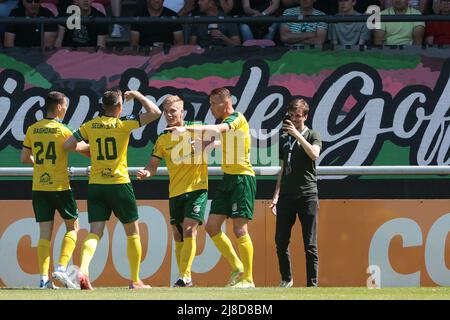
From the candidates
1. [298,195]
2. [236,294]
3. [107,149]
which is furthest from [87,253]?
[298,195]

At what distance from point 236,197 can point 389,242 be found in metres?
2.40

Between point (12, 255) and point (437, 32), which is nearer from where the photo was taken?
point (12, 255)

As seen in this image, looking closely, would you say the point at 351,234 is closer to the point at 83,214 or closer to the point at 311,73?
the point at 311,73

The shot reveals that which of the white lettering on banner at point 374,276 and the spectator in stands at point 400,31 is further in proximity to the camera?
the spectator in stands at point 400,31

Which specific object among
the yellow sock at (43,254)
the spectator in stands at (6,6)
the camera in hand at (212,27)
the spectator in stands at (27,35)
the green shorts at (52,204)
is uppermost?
the spectator in stands at (6,6)

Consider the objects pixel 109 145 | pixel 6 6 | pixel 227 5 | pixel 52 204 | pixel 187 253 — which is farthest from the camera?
pixel 6 6

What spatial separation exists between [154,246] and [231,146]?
217 cm

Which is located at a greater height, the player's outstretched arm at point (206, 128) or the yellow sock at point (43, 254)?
the player's outstretched arm at point (206, 128)

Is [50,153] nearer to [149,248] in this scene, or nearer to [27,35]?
[149,248]

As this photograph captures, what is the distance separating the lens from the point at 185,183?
39.9 ft

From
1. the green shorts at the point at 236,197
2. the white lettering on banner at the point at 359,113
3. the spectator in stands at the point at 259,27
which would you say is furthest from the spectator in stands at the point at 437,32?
the green shorts at the point at 236,197

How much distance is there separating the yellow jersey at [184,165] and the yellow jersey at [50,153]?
1.02m

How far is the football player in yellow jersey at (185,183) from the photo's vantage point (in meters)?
12.0

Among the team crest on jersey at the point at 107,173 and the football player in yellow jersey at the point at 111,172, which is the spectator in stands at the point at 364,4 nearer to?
the football player in yellow jersey at the point at 111,172
